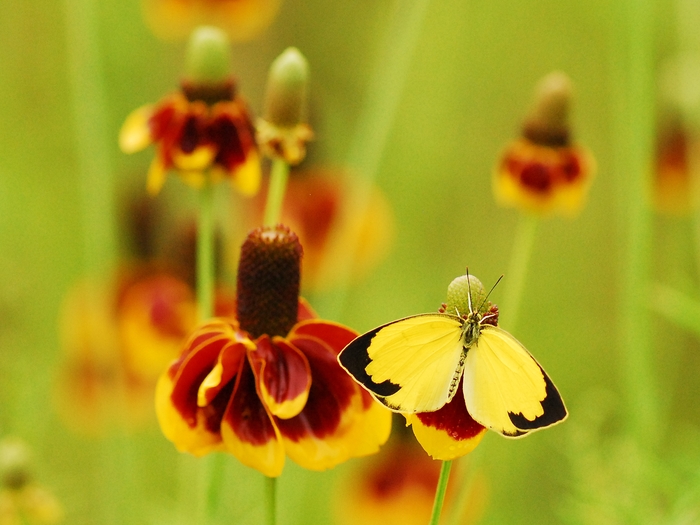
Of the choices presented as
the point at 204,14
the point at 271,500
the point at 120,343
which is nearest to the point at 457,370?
the point at 271,500

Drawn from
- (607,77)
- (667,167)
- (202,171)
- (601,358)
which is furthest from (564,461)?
(202,171)

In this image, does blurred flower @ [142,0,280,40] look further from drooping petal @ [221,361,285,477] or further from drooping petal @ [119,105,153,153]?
drooping petal @ [221,361,285,477]

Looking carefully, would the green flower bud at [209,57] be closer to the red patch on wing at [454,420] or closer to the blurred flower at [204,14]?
the red patch on wing at [454,420]

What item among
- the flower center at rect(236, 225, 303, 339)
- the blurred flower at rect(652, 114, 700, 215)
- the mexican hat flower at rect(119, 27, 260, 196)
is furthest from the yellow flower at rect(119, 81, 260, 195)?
the blurred flower at rect(652, 114, 700, 215)

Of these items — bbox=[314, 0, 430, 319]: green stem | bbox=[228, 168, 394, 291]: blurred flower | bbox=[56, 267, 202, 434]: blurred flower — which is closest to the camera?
bbox=[314, 0, 430, 319]: green stem

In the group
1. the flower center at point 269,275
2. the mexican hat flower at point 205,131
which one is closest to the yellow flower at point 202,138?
the mexican hat flower at point 205,131

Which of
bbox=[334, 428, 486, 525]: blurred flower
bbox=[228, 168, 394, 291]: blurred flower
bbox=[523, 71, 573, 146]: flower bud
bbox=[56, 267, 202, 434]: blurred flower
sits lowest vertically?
bbox=[334, 428, 486, 525]: blurred flower

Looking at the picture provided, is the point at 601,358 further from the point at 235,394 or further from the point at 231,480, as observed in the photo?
the point at 235,394
